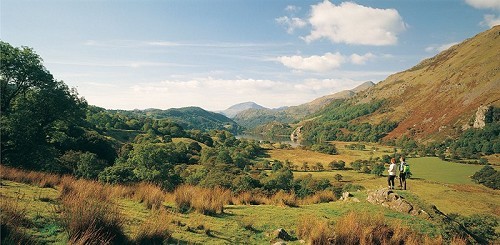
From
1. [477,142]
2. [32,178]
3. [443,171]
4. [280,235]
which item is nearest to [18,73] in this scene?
[32,178]

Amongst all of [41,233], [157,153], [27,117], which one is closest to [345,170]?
[157,153]

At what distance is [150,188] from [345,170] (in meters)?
111

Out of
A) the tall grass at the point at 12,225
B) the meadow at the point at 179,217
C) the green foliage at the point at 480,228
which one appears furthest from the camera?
the green foliage at the point at 480,228

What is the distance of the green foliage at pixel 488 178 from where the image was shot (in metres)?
87.4

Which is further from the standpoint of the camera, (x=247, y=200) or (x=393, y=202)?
(x=247, y=200)

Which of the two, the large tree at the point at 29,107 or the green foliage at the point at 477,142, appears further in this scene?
the green foliage at the point at 477,142

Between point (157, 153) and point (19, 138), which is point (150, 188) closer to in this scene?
point (19, 138)

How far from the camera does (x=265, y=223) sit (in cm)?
1098

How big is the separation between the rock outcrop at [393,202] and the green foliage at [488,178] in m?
96.1

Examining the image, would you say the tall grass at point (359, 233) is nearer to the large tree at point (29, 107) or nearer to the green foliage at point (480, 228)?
the green foliage at point (480, 228)

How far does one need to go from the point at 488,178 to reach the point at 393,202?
100746 mm

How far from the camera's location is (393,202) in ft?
48.8

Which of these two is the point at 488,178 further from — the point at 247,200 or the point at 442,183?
the point at 247,200

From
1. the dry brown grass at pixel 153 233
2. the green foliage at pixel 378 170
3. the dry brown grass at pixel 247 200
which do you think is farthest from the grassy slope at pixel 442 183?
the dry brown grass at pixel 153 233
